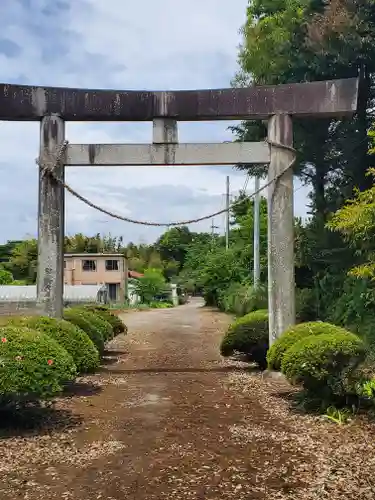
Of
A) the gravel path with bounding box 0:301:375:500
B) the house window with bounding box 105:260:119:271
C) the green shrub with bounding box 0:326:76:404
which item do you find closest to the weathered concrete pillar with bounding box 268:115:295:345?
the gravel path with bounding box 0:301:375:500

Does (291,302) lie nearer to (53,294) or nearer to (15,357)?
(53,294)

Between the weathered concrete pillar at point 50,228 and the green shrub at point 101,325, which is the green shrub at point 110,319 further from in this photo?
the weathered concrete pillar at point 50,228

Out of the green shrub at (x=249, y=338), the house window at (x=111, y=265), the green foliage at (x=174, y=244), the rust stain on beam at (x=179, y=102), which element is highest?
the green foliage at (x=174, y=244)

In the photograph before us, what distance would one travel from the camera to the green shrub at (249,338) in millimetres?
11164

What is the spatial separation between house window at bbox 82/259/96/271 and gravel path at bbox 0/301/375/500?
4412 centimetres

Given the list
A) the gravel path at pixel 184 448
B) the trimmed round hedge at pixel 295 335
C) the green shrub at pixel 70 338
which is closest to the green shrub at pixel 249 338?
the gravel path at pixel 184 448

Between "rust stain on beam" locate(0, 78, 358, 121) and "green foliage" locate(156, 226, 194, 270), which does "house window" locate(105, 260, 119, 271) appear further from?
"rust stain on beam" locate(0, 78, 358, 121)

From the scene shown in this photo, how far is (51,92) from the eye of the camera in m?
10.5

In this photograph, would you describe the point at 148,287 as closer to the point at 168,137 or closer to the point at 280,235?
the point at 168,137

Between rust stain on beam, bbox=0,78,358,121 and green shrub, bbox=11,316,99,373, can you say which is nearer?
green shrub, bbox=11,316,99,373

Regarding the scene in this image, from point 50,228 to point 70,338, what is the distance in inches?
94.8

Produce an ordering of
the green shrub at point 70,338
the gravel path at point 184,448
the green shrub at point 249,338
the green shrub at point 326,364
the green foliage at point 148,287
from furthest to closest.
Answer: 1. the green foliage at point 148,287
2. the green shrub at point 249,338
3. the green shrub at point 70,338
4. the green shrub at point 326,364
5. the gravel path at point 184,448

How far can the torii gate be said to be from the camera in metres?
10.5

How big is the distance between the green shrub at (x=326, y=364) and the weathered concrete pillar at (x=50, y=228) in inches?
190
